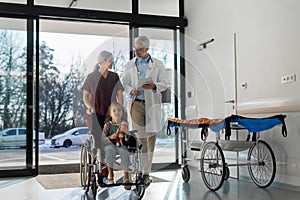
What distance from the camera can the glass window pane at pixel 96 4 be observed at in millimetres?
5633

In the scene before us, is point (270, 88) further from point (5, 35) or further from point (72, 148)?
point (5, 35)

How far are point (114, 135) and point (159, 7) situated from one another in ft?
11.0

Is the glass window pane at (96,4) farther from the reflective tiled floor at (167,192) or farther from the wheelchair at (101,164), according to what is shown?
the wheelchair at (101,164)

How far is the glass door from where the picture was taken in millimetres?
5379

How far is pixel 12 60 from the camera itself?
5496 millimetres

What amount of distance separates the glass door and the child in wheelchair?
240 cm

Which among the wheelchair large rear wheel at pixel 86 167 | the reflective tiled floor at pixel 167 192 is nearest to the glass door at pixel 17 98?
the reflective tiled floor at pixel 167 192

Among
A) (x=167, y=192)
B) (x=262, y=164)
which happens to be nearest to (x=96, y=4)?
(x=167, y=192)

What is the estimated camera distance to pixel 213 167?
384cm

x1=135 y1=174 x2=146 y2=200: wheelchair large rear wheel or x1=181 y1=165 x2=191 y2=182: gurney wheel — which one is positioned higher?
x1=135 y1=174 x2=146 y2=200: wheelchair large rear wheel

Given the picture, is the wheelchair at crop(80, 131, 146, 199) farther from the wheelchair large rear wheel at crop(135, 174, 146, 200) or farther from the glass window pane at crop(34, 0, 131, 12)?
the glass window pane at crop(34, 0, 131, 12)

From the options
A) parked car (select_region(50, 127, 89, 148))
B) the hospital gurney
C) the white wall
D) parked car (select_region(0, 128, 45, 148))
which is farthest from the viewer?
parked car (select_region(50, 127, 89, 148))

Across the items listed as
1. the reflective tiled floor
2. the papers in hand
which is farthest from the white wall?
the papers in hand

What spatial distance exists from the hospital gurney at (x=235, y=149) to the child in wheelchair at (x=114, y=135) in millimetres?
943
